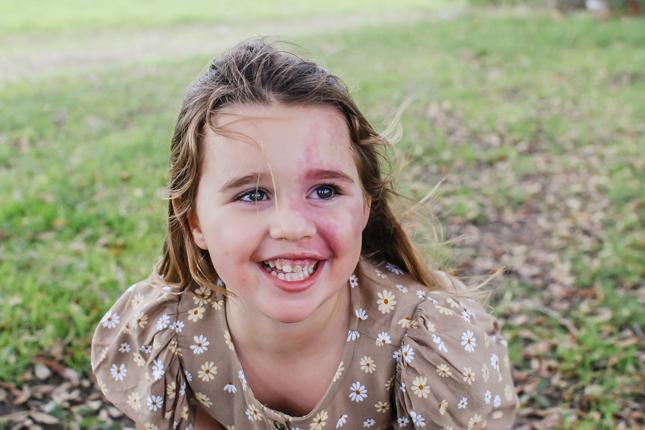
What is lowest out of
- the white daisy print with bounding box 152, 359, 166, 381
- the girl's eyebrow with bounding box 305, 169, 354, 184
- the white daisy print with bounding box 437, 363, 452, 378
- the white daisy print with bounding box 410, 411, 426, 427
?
the white daisy print with bounding box 410, 411, 426, 427

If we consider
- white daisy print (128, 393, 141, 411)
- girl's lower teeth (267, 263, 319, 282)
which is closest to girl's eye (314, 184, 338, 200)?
girl's lower teeth (267, 263, 319, 282)

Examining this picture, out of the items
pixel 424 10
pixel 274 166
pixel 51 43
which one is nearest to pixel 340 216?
pixel 274 166

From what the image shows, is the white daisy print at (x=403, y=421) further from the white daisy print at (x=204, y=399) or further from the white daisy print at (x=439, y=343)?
the white daisy print at (x=204, y=399)

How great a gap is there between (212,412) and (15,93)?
5.85 m

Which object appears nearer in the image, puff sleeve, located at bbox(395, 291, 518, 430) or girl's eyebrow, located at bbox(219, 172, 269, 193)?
girl's eyebrow, located at bbox(219, 172, 269, 193)

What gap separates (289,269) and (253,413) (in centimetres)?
61

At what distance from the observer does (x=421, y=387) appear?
2.14 meters

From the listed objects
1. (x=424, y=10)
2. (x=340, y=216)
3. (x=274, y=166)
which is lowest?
(x=424, y=10)

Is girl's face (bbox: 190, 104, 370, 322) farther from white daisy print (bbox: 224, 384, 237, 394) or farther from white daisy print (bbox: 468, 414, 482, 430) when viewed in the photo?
white daisy print (bbox: 468, 414, 482, 430)

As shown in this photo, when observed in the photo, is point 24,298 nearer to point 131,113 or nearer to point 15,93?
point 131,113

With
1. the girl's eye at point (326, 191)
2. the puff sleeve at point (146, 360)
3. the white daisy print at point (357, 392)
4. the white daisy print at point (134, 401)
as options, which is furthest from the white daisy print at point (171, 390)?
the girl's eye at point (326, 191)

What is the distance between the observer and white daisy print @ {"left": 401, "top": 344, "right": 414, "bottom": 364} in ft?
7.09

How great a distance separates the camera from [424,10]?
602 inches

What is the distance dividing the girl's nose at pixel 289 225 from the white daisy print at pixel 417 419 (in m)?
0.67
